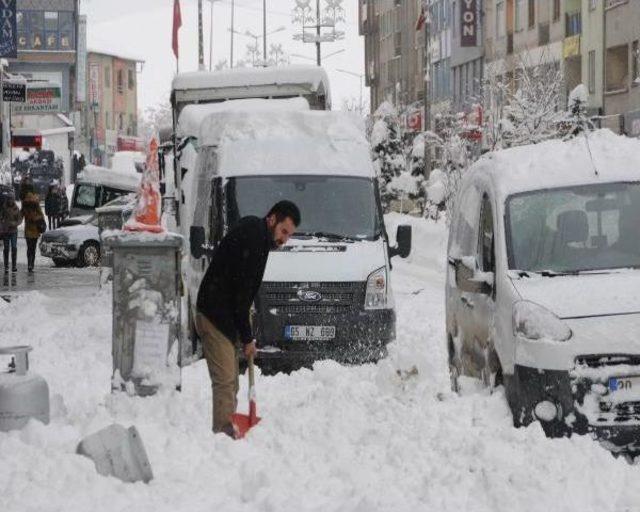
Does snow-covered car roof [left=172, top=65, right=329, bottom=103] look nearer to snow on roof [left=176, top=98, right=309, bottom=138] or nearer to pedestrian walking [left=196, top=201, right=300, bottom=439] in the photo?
snow on roof [left=176, top=98, right=309, bottom=138]

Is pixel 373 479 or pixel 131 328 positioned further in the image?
pixel 131 328

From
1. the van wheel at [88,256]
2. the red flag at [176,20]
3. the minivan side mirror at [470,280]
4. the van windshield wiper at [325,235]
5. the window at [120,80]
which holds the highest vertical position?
the window at [120,80]

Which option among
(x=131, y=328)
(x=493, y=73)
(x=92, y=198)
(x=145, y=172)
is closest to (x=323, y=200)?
(x=145, y=172)

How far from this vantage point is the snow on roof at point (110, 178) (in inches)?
1597

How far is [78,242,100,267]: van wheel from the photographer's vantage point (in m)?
35.1

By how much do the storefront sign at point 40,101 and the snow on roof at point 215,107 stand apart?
42.6 metres

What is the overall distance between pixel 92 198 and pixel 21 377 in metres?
31.7

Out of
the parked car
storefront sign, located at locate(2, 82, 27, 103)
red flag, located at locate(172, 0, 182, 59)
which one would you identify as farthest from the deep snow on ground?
storefront sign, located at locate(2, 82, 27, 103)

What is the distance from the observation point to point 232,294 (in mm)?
9531

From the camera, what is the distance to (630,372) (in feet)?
28.6

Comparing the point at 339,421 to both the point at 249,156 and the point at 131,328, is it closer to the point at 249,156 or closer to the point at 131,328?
the point at 131,328

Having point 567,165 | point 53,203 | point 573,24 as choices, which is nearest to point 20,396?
point 567,165

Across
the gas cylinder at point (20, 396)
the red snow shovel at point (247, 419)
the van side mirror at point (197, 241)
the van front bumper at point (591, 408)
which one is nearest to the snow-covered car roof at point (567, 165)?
the van front bumper at point (591, 408)

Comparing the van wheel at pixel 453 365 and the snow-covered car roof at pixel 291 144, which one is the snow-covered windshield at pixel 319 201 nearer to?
the snow-covered car roof at pixel 291 144
